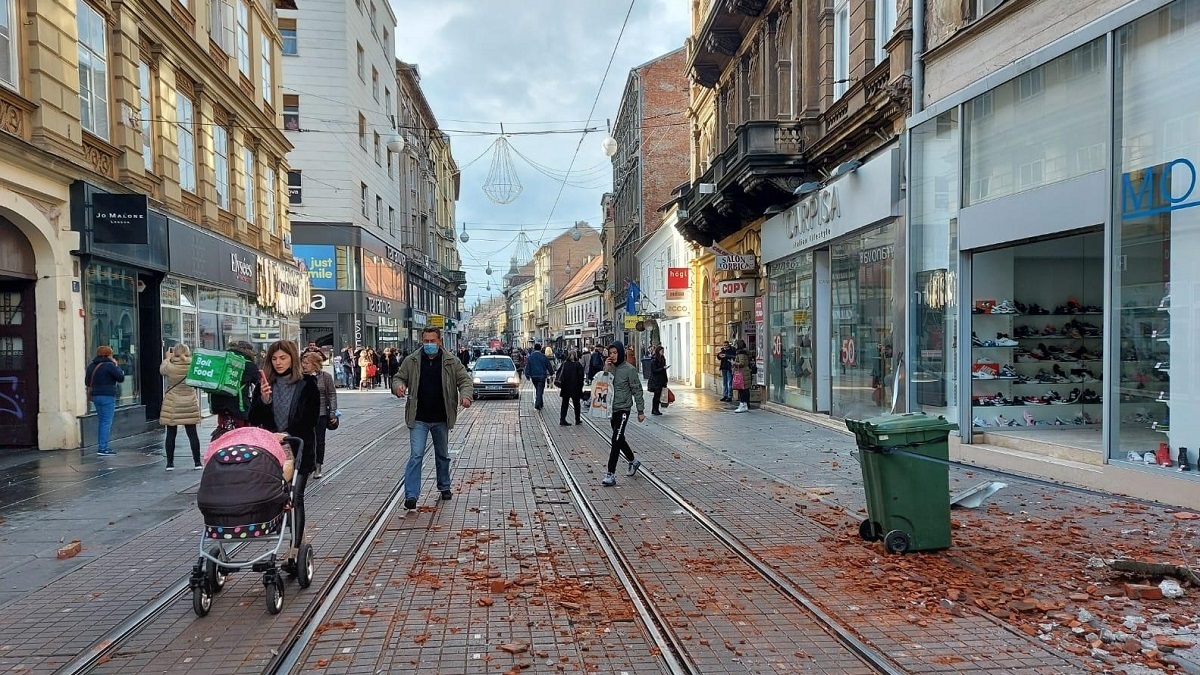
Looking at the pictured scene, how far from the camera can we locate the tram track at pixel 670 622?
4.24m

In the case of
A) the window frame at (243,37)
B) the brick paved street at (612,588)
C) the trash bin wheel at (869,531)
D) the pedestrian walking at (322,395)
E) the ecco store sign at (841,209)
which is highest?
the window frame at (243,37)

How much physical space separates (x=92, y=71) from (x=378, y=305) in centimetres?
2706

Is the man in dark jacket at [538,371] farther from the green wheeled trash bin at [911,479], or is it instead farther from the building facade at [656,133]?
the building facade at [656,133]

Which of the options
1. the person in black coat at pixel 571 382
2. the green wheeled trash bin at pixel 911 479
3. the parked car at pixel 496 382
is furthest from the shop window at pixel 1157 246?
the parked car at pixel 496 382

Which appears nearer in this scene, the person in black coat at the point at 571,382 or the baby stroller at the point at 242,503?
the baby stroller at the point at 242,503

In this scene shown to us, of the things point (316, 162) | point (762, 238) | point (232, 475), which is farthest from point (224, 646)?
point (316, 162)

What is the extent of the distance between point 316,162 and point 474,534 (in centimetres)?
3237

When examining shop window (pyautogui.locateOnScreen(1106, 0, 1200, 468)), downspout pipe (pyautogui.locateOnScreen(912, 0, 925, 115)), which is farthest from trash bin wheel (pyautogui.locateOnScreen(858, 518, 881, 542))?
downspout pipe (pyautogui.locateOnScreen(912, 0, 925, 115))

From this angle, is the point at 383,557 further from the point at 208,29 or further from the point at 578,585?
the point at 208,29

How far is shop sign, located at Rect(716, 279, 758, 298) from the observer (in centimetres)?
2192

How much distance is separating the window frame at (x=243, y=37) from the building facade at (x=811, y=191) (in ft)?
41.5

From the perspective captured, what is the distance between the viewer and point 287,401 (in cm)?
605

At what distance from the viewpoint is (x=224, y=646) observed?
446 centimetres

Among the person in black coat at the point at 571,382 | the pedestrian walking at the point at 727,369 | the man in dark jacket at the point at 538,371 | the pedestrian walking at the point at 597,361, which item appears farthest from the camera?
the pedestrian walking at the point at 597,361
